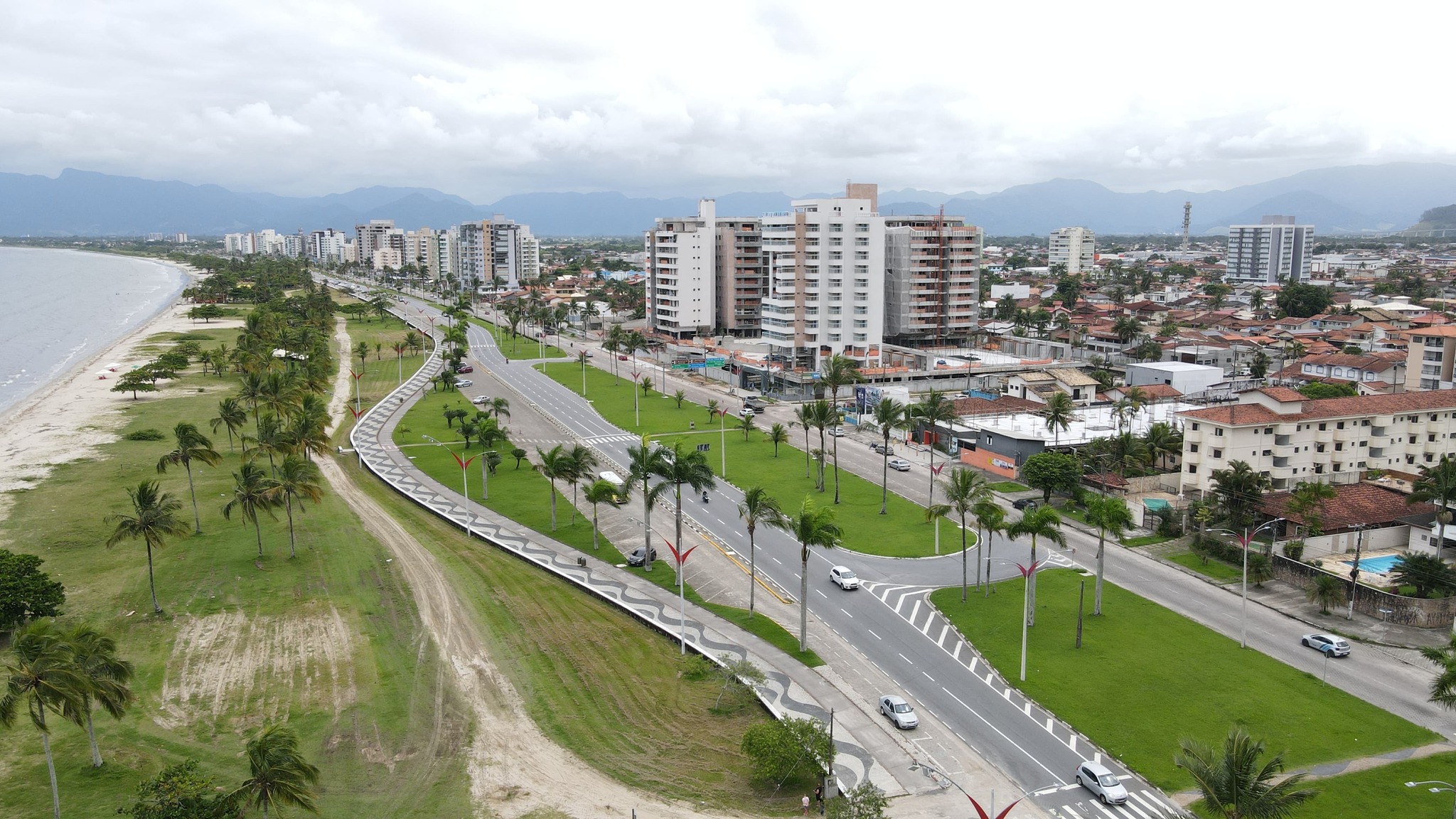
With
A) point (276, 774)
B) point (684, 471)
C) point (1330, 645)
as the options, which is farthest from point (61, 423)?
point (1330, 645)

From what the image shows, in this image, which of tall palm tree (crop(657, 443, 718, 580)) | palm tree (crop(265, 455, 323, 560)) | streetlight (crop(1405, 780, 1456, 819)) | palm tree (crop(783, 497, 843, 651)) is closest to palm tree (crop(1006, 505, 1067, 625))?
palm tree (crop(783, 497, 843, 651))

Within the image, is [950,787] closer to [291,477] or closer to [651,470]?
[651,470]

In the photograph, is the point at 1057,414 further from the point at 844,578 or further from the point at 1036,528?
the point at 1036,528

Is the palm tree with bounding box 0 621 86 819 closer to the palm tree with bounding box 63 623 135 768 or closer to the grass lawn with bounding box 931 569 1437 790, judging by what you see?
the palm tree with bounding box 63 623 135 768

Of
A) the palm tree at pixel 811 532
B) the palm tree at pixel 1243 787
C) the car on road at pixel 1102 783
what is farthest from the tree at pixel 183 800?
the palm tree at pixel 1243 787

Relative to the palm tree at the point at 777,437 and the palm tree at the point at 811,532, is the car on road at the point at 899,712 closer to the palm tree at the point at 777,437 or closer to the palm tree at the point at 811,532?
the palm tree at the point at 811,532

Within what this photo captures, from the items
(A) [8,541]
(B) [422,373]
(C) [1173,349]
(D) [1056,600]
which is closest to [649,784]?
(D) [1056,600]
